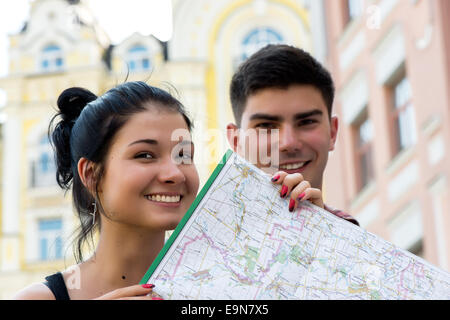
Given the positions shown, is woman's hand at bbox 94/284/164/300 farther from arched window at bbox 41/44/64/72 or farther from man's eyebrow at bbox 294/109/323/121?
arched window at bbox 41/44/64/72

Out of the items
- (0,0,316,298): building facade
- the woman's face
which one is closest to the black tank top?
the woman's face

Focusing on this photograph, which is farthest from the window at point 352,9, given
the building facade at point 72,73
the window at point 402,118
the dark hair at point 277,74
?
the dark hair at point 277,74

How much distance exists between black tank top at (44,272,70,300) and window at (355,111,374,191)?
10248 mm

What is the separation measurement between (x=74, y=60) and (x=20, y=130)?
7.52ft

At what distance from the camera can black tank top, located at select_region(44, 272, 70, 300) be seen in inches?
92.5

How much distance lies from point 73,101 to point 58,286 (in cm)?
68

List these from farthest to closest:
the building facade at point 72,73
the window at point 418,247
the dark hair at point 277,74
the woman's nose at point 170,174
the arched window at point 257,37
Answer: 1. the arched window at point 257,37
2. the building facade at point 72,73
3. the window at point 418,247
4. the dark hair at point 277,74
5. the woman's nose at point 170,174

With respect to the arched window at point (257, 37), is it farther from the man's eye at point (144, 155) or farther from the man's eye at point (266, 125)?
the man's eye at point (144, 155)

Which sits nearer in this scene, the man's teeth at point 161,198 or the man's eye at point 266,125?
the man's teeth at point 161,198

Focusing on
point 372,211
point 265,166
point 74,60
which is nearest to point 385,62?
point 372,211

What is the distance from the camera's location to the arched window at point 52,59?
22672 mm

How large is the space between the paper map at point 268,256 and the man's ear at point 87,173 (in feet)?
1.57

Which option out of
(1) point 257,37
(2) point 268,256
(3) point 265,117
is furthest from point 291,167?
(1) point 257,37

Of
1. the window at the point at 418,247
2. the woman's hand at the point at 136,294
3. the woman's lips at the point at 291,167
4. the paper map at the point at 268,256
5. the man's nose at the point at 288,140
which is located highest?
the man's nose at the point at 288,140
